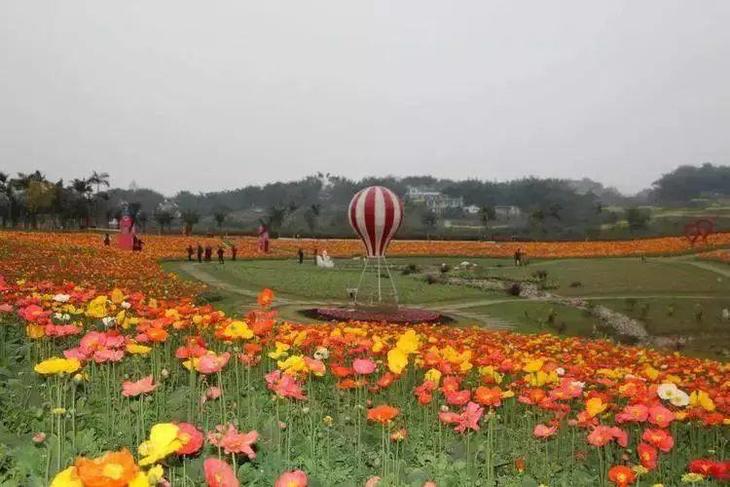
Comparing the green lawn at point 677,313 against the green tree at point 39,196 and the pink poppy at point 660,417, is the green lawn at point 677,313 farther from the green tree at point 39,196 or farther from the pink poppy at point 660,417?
the green tree at point 39,196

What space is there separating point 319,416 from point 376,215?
684 inches

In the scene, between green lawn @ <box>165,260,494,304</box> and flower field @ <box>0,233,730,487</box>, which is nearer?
flower field @ <box>0,233,730,487</box>

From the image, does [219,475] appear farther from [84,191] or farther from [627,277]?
[84,191]

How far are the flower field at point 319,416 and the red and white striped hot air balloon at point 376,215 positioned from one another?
14.3 meters

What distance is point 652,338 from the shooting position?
66.0 feet

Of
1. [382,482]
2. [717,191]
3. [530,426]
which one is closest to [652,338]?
[530,426]

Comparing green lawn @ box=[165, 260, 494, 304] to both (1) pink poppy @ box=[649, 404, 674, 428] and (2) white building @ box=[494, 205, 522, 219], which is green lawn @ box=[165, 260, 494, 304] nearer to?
(1) pink poppy @ box=[649, 404, 674, 428]

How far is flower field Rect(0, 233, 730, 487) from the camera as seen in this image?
459 cm

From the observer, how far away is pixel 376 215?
79.9ft

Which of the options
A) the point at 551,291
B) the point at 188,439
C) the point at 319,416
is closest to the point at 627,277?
the point at 551,291

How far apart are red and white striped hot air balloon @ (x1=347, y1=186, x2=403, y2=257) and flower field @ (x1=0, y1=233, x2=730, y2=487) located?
14270 mm

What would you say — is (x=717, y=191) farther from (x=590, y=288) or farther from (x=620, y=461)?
(x=620, y=461)

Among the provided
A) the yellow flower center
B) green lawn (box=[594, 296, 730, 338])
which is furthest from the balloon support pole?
the yellow flower center

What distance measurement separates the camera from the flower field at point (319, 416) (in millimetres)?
4594
